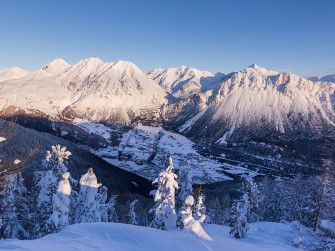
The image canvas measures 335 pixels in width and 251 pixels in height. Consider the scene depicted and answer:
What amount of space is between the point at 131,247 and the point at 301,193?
4565 cm

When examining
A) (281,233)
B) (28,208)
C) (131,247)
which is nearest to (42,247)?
(131,247)

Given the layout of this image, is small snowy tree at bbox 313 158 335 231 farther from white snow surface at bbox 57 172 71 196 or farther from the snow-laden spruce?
the snow-laden spruce

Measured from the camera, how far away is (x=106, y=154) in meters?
200

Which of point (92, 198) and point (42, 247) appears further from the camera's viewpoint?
point (92, 198)

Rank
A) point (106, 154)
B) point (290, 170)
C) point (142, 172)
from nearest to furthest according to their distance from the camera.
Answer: point (142, 172) → point (290, 170) → point (106, 154)

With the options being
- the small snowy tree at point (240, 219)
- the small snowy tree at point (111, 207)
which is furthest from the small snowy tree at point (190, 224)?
the small snowy tree at point (111, 207)

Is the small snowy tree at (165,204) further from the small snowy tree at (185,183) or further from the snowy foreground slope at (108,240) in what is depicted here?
the small snowy tree at (185,183)

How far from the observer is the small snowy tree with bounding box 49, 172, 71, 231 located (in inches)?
792

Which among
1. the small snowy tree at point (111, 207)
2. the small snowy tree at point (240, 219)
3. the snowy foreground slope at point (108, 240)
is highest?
the snowy foreground slope at point (108, 240)

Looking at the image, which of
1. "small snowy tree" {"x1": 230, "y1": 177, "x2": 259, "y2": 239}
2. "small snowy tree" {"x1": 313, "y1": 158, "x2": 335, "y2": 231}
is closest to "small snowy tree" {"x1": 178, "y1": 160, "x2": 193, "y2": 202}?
"small snowy tree" {"x1": 230, "y1": 177, "x2": 259, "y2": 239}

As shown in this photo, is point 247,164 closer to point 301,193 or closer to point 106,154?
point 106,154

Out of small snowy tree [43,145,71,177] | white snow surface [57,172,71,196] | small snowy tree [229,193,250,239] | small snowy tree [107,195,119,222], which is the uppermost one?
small snowy tree [43,145,71,177]

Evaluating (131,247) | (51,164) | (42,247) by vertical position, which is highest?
(51,164)

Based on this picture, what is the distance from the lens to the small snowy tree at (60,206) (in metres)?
20.1
